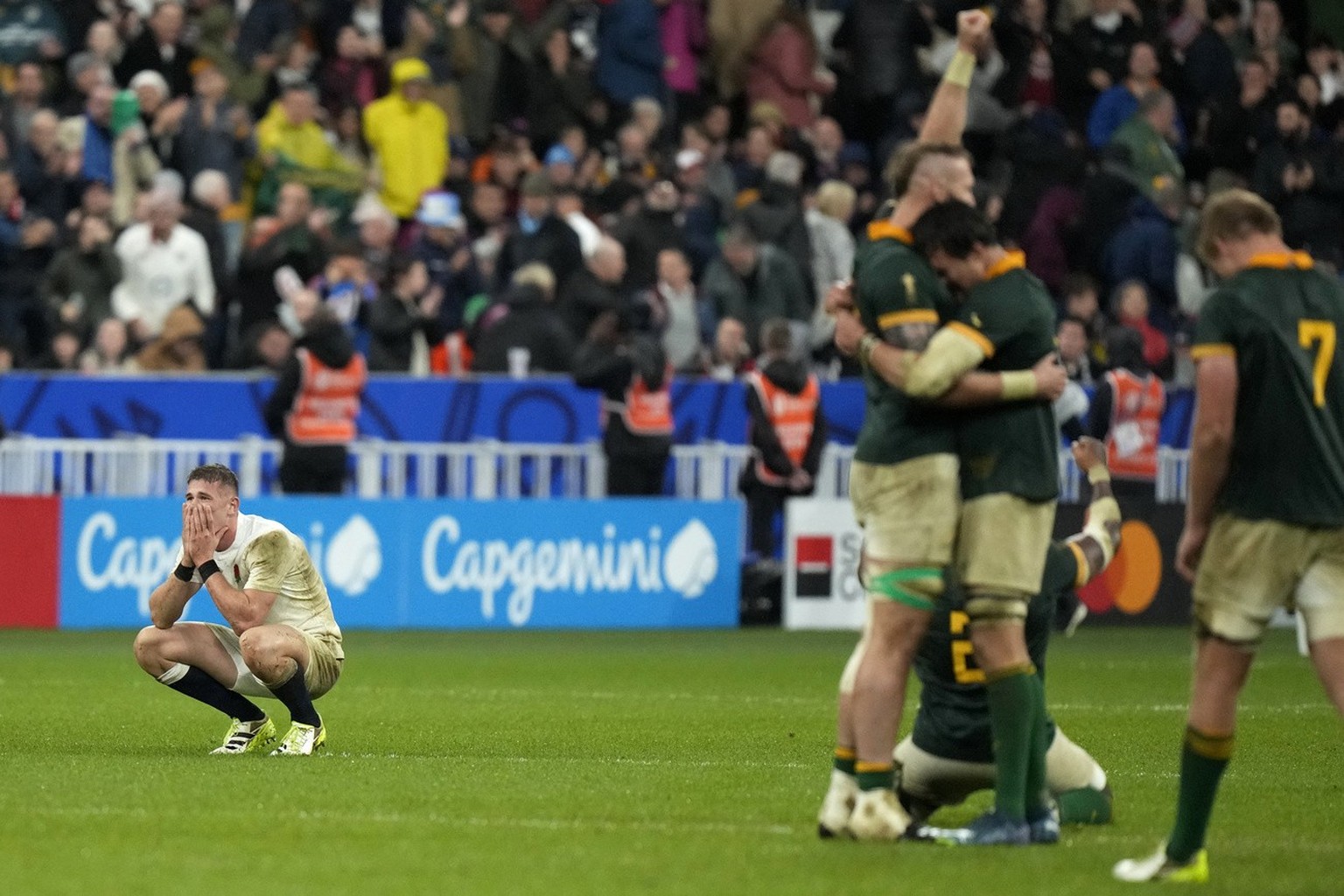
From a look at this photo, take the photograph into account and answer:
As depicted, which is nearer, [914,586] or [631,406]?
[914,586]

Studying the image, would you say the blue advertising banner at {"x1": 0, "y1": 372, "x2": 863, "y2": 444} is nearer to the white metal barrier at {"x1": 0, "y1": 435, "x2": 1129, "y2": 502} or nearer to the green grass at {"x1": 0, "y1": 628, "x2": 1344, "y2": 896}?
the white metal barrier at {"x1": 0, "y1": 435, "x2": 1129, "y2": 502}

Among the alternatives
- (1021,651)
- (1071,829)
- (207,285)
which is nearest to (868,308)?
(1021,651)

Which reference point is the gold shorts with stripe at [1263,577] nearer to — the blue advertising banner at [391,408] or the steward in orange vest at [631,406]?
the steward in orange vest at [631,406]

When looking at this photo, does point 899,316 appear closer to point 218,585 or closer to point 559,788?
point 559,788

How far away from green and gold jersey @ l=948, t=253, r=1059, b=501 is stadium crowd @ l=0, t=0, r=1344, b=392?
38.4 feet

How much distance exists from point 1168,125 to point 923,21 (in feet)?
9.01

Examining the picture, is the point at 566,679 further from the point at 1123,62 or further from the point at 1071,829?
the point at 1123,62

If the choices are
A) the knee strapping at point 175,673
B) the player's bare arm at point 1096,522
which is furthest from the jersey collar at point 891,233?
the knee strapping at point 175,673

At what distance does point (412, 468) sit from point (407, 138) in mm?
4130

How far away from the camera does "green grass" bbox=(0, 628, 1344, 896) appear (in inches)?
308

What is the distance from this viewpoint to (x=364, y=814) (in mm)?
9117

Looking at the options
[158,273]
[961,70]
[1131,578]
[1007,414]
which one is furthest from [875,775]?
[158,273]

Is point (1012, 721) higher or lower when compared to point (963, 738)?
higher

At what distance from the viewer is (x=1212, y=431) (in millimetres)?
7742
